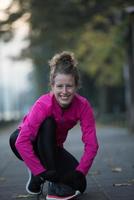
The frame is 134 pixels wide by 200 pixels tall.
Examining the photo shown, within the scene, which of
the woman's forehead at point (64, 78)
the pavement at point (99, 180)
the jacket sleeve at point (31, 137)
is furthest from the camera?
the pavement at point (99, 180)

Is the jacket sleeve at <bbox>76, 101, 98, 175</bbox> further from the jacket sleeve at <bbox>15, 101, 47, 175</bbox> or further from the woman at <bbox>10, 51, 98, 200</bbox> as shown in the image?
the jacket sleeve at <bbox>15, 101, 47, 175</bbox>

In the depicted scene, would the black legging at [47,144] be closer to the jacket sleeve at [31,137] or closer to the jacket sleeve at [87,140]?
the jacket sleeve at [31,137]

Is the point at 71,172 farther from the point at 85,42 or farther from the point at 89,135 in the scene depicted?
the point at 85,42

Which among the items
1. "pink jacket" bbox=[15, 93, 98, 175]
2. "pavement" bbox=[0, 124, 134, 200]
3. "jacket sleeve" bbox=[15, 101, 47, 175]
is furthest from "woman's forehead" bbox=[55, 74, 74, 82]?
"pavement" bbox=[0, 124, 134, 200]

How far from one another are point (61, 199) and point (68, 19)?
1895 centimetres

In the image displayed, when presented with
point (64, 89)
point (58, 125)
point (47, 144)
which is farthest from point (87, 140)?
point (64, 89)

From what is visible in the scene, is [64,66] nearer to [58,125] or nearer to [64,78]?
[64,78]

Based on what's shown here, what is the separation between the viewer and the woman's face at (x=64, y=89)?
6.49 metres

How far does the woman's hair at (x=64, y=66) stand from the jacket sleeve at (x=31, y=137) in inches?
13.6

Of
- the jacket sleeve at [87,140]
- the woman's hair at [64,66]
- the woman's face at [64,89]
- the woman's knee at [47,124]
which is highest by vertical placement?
the woman's hair at [64,66]

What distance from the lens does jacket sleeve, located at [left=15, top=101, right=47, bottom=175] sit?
6312 millimetres

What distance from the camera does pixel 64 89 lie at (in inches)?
255

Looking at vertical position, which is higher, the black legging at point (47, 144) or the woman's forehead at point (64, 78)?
the woman's forehead at point (64, 78)

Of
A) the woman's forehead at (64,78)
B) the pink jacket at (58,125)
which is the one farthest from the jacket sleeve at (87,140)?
the woman's forehead at (64,78)
